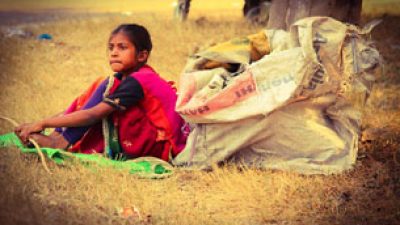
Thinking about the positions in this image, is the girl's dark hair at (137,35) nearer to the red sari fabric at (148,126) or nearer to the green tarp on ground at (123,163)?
the red sari fabric at (148,126)

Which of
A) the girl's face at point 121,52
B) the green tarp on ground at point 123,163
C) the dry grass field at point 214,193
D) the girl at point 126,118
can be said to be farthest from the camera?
the girl's face at point 121,52

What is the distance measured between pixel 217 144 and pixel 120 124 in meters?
0.64

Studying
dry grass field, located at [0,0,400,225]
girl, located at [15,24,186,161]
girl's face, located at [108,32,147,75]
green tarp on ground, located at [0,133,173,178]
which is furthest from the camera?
girl's face, located at [108,32,147,75]

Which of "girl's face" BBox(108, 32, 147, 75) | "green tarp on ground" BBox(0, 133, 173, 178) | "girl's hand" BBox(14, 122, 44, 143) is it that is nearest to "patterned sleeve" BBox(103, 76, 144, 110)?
"girl's face" BBox(108, 32, 147, 75)

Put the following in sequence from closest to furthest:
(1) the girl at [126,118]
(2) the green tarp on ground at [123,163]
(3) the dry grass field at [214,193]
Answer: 1. (3) the dry grass field at [214,193]
2. (2) the green tarp on ground at [123,163]
3. (1) the girl at [126,118]

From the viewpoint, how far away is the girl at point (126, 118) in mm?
3402

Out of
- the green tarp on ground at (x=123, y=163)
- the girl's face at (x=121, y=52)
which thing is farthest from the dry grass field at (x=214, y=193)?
the girl's face at (x=121, y=52)

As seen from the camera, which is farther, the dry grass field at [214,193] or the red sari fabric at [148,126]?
the red sari fabric at [148,126]

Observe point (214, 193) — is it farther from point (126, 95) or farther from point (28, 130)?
point (28, 130)

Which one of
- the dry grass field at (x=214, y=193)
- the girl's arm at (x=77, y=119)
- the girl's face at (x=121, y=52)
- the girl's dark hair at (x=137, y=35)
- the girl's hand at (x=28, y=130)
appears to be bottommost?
the dry grass field at (x=214, y=193)

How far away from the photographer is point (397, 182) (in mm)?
3045

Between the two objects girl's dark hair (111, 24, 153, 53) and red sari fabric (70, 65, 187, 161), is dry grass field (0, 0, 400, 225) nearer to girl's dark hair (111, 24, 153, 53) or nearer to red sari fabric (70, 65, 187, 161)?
red sari fabric (70, 65, 187, 161)

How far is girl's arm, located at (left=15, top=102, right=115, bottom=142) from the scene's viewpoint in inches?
132

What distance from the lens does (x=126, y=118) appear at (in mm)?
3469
